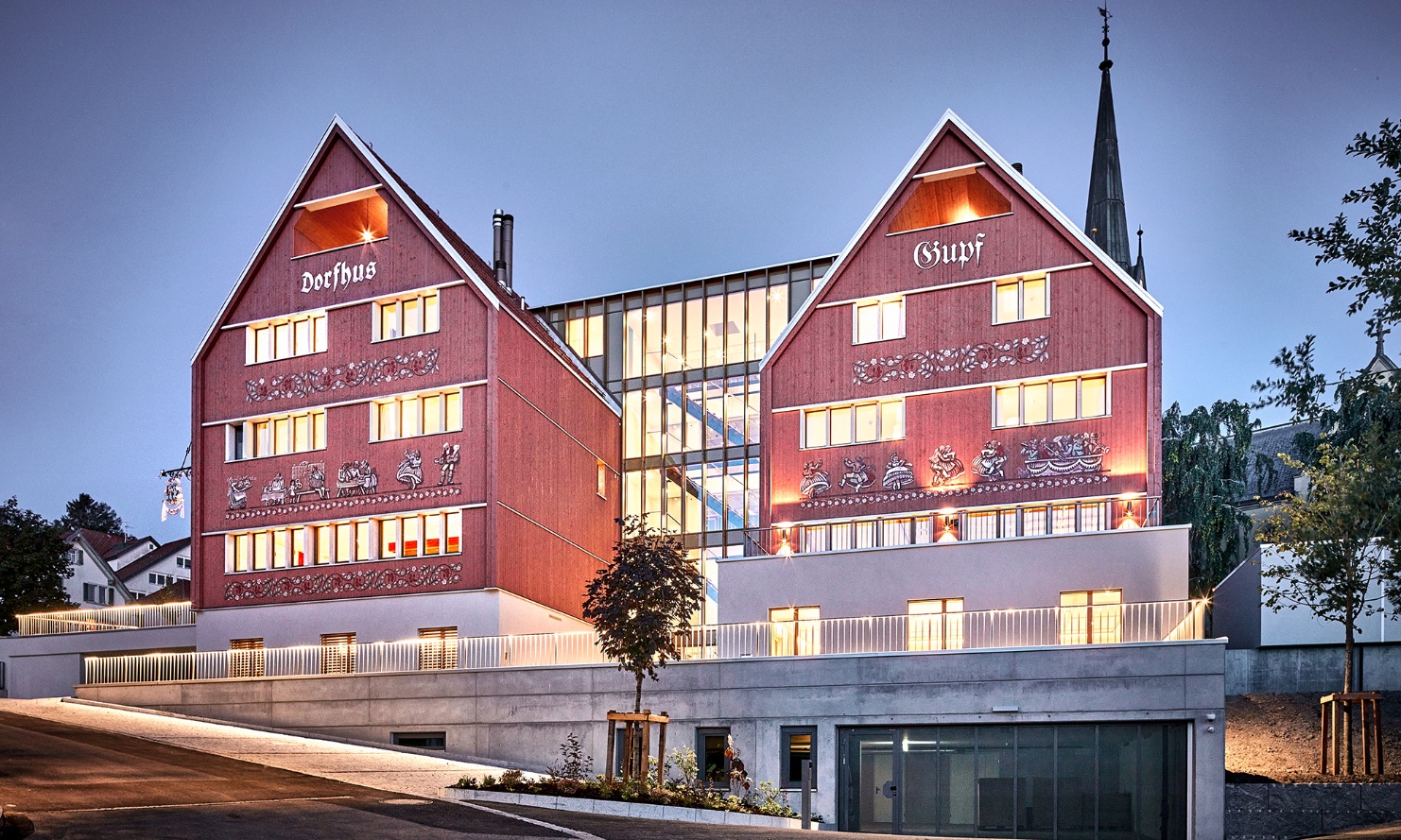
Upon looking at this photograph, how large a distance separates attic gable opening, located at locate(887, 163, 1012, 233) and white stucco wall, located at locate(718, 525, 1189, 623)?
31.0 ft

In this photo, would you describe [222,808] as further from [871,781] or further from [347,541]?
[347,541]

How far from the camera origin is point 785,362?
40375 mm

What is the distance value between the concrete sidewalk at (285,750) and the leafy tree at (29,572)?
70.1 ft

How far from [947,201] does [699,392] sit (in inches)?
601

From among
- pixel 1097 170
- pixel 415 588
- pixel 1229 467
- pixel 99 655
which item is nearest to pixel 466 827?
pixel 415 588

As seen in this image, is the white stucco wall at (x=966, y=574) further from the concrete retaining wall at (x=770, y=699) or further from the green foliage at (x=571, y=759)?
the green foliage at (x=571, y=759)

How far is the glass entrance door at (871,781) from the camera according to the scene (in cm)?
3105

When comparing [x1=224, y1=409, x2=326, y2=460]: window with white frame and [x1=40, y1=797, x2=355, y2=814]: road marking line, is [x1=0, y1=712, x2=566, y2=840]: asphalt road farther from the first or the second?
[x1=224, y1=409, x2=326, y2=460]: window with white frame

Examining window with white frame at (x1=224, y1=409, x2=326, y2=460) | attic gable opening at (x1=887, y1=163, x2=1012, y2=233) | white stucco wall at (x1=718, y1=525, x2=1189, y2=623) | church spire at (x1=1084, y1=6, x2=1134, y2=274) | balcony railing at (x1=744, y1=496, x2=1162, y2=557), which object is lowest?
white stucco wall at (x1=718, y1=525, x2=1189, y2=623)

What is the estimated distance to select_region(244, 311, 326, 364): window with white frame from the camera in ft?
146

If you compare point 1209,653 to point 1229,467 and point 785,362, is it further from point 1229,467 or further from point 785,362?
point 1229,467

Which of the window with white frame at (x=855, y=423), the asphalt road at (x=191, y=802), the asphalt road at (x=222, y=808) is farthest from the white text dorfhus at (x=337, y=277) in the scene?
the asphalt road at (x=222, y=808)

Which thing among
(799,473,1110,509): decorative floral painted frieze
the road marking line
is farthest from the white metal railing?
the road marking line

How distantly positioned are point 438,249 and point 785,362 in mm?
11171
